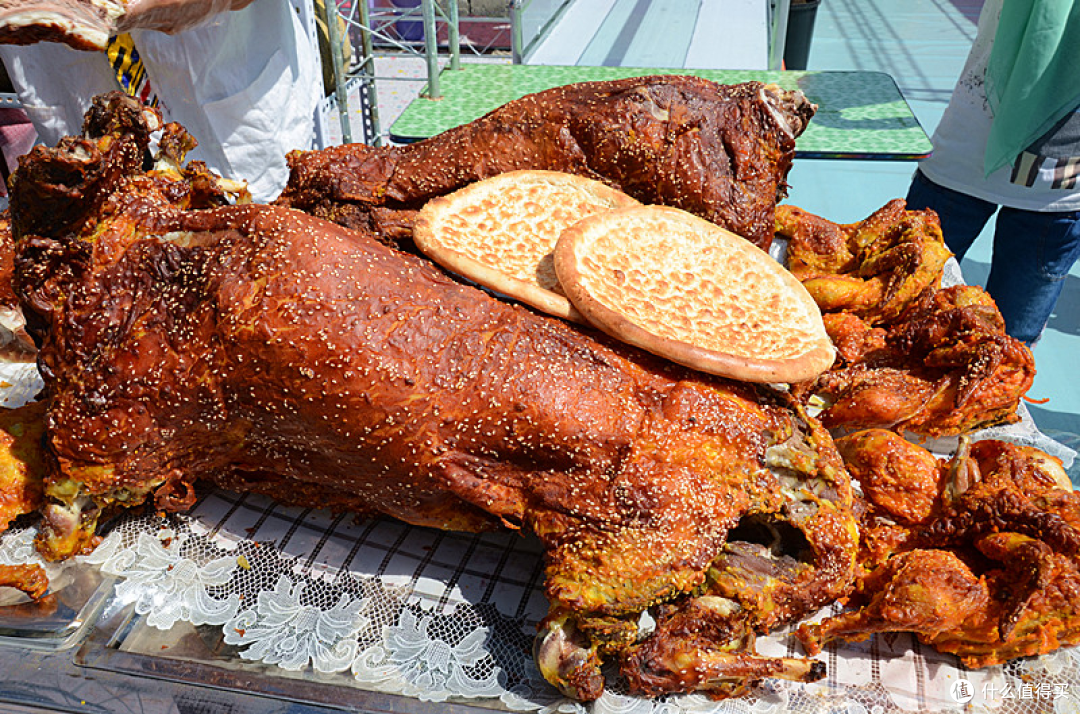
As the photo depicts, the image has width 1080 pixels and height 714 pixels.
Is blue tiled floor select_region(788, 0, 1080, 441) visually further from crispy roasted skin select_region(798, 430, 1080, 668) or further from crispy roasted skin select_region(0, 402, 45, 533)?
crispy roasted skin select_region(0, 402, 45, 533)

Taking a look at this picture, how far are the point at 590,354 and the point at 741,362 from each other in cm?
39

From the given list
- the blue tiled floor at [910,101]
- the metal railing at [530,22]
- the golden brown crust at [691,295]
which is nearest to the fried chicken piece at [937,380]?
the golden brown crust at [691,295]

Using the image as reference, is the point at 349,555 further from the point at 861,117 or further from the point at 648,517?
the point at 861,117

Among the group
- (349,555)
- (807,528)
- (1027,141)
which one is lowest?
(349,555)

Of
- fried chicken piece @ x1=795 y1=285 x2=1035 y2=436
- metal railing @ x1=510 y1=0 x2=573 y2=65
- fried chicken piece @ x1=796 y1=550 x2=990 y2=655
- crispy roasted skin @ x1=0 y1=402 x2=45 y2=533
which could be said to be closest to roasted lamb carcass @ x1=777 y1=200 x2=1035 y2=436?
fried chicken piece @ x1=795 y1=285 x2=1035 y2=436

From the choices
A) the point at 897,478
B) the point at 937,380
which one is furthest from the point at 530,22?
the point at 897,478

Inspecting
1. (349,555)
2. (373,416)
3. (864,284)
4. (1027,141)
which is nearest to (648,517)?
(373,416)

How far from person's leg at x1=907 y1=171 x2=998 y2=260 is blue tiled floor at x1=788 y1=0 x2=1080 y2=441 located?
3.76 feet

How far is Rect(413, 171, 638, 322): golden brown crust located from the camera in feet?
6.67

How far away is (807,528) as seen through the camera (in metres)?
1.88

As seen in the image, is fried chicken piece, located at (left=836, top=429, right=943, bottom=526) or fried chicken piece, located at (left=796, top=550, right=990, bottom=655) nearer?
fried chicken piece, located at (left=796, top=550, right=990, bottom=655)

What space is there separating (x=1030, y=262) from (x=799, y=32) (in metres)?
5.36

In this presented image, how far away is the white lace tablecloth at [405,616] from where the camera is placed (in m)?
1.83

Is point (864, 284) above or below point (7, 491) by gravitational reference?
above
